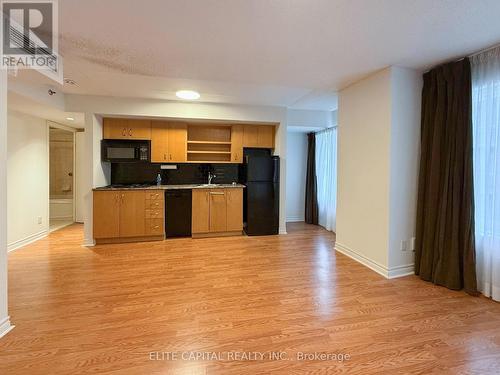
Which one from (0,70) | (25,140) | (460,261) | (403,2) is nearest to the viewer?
(403,2)

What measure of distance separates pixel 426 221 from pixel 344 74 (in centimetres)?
193

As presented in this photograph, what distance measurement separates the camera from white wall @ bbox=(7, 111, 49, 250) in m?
3.98

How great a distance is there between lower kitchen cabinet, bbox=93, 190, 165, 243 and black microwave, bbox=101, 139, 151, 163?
64cm

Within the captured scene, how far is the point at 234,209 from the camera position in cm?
477

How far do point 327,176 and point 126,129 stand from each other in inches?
157

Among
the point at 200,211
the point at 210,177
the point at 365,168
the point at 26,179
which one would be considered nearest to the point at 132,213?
the point at 200,211

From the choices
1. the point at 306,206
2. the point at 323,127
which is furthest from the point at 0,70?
the point at 306,206

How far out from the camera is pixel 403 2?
1.73 metres

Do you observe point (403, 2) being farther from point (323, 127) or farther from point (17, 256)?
point (17, 256)

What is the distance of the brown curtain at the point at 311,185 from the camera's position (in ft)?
19.2

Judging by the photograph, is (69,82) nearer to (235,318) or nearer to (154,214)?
(154,214)

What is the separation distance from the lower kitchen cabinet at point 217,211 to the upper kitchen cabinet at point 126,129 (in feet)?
4.52

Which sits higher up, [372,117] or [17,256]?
[372,117]

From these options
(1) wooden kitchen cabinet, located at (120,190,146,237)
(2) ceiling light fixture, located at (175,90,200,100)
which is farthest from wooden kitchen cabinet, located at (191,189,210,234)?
(2) ceiling light fixture, located at (175,90,200,100)
